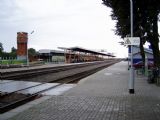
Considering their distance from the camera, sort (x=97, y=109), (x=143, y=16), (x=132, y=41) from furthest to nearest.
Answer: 1. (x=143, y=16)
2. (x=132, y=41)
3. (x=97, y=109)

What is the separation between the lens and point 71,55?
5290 inches

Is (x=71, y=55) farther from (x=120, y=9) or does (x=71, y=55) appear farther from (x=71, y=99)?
(x=71, y=99)

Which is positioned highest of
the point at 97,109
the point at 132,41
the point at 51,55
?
the point at 51,55

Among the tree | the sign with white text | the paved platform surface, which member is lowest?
the paved platform surface

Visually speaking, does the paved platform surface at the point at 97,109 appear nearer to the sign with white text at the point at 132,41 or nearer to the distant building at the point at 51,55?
the sign with white text at the point at 132,41

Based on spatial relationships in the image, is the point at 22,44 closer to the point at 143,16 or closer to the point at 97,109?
the point at 143,16

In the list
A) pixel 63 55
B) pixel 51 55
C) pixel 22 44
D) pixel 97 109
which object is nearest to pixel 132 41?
pixel 97 109

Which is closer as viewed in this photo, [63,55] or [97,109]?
[97,109]

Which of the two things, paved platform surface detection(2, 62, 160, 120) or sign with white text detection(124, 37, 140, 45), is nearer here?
paved platform surface detection(2, 62, 160, 120)

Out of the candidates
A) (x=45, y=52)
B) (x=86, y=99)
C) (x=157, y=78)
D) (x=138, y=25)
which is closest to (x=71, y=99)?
(x=86, y=99)

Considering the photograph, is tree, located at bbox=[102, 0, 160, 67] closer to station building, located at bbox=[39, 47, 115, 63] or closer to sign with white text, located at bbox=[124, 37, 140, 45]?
sign with white text, located at bbox=[124, 37, 140, 45]

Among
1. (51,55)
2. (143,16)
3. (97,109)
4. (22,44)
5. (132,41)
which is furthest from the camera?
(51,55)

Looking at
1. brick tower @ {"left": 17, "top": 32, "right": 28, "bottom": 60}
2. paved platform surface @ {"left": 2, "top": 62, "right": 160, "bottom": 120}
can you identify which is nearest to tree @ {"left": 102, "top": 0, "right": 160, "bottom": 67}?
paved platform surface @ {"left": 2, "top": 62, "right": 160, "bottom": 120}

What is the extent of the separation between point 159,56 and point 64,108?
671 inches
